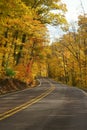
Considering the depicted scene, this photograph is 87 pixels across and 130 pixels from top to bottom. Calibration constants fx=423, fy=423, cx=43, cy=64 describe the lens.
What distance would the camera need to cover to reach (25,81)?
5438 centimetres

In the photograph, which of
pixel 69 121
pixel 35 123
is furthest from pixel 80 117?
pixel 35 123

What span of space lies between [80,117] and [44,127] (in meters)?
3.42

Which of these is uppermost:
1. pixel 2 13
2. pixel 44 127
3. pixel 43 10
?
pixel 43 10

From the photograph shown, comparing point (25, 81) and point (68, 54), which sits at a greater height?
point (68, 54)

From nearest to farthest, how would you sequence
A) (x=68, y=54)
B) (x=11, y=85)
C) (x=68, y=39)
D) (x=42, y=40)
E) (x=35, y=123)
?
(x=35, y=123), (x=11, y=85), (x=42, y=40), (x=68, y=39), (x=68, y=54)

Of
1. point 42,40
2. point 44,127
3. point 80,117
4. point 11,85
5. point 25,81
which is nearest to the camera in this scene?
point 44,127

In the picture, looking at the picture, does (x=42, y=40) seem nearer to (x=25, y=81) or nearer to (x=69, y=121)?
(x=25, y=81)

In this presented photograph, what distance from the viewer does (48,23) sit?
167 ft

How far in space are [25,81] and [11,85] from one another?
12.1 m

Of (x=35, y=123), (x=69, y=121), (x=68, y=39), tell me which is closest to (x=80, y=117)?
(x=69, y=121)

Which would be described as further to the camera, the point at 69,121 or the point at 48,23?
the point at 48,23

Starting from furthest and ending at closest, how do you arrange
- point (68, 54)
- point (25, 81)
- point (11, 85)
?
point (68, 54) → point (25, 81) → point (11, 85)

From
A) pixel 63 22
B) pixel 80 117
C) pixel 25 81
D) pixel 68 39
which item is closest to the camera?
pixel 80 117

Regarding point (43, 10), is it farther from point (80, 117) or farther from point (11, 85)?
point (80, 117)
